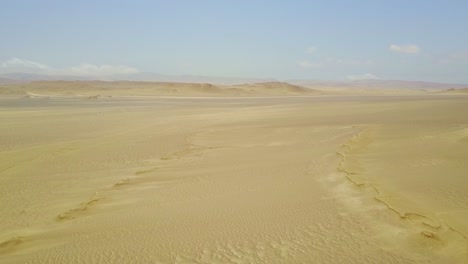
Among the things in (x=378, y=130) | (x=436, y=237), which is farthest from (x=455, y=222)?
(x=378, y=130)

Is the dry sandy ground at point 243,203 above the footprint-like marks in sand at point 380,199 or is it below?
below

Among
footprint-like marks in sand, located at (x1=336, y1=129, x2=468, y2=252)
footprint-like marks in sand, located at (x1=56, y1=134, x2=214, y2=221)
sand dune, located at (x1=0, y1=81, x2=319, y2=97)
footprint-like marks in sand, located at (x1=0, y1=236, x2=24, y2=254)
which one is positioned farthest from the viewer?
sand dune, located at (x1=0, y1=81, x2=319, y2=97)

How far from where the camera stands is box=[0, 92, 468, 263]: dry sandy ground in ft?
13.3

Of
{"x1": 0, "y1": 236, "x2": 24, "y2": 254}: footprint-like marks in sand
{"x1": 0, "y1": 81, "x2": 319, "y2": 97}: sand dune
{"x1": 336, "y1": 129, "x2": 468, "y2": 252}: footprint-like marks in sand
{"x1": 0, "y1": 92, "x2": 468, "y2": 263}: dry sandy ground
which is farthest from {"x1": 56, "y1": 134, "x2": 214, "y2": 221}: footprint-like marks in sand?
{"x1": 0, "y1": 81, "x2": 319, "y2": 97}: sand dune

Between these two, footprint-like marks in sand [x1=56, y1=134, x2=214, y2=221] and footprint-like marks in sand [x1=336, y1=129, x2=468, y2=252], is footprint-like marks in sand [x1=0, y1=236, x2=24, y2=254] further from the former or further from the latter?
footprint-like marks in sand [x1=336, y1=129, x2=468, y2=252]

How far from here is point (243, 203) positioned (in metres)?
5.65

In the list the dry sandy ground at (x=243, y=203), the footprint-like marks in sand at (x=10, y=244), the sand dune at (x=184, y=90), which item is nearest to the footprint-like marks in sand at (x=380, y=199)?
the dry sandy ground at (x=243, y=203)

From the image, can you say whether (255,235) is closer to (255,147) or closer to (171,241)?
Answer: (171,241)

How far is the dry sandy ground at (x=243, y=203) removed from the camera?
13.3ft

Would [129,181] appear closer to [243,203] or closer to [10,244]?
[243,203]

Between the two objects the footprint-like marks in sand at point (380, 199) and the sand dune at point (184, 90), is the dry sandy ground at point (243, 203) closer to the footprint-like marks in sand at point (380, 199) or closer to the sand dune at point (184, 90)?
the footprint-like marks in sand at point (380, 199)

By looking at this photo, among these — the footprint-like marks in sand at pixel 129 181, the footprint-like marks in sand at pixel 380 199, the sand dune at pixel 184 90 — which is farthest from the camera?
the sand dune at pixel 184 90

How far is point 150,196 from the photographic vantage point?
6312mm

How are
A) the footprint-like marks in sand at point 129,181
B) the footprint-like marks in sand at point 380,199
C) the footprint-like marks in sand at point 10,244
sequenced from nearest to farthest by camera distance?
the footprint-like marks in sand at point 380,199
the footprint-like marks in sand at point 10,244
the footprint-like marks in sand at point 129,181
